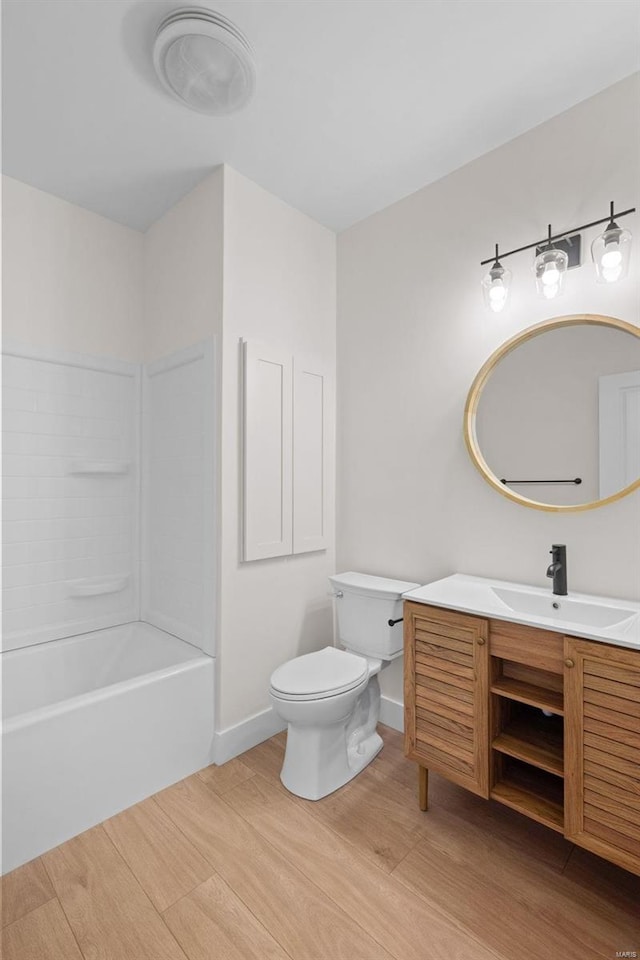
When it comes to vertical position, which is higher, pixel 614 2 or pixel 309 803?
pixel 614 2

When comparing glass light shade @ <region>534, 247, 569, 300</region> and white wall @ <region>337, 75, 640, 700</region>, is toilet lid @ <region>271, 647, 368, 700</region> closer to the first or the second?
white wall @ <region>337, 75, 640, 700</region>

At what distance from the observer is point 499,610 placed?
5.21 ft

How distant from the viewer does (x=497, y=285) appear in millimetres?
1925

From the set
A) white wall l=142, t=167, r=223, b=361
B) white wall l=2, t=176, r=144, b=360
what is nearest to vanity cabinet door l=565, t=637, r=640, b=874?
white wall l=142, t=167, r=223, b=361

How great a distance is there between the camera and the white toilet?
1855mm

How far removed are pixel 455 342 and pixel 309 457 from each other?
0.93 m

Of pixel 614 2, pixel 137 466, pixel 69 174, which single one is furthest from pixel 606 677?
pixel 69 174

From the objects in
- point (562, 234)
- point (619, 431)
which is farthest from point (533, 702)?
point (562, 234)

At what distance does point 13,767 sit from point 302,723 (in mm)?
1000

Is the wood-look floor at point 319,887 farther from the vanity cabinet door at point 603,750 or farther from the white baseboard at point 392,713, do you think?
the white baseboard at point 392,713

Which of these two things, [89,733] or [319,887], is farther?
[89,733]

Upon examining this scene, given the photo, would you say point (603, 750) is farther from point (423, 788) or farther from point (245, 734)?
point (245, 734)

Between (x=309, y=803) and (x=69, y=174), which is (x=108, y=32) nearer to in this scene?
(x=69, y=174)

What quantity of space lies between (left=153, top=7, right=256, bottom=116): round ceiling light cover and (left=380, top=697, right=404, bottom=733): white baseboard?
269cm
